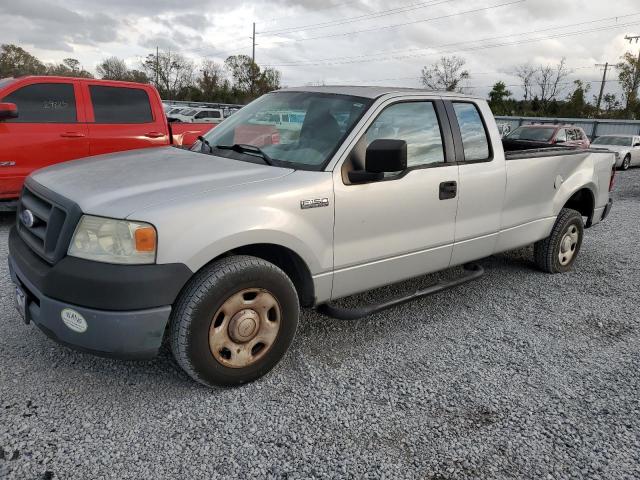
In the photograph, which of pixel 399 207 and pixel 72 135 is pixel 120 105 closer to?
pixel 72 135

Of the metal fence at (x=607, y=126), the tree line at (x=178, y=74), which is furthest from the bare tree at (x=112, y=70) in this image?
the metal fence at (x=607, y=126)

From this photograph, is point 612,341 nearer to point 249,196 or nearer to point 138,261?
point 249,196

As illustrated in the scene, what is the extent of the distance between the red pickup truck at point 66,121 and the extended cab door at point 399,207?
4.71 metres

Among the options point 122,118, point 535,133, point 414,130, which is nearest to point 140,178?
point 414,130

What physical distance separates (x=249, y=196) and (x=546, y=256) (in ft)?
12.0

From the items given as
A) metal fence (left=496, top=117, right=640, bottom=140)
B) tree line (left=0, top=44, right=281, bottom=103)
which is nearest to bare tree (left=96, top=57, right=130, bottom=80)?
tree line (left=0, top=44, right=281, bottom=103)

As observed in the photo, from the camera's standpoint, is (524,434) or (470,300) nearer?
(524,434)

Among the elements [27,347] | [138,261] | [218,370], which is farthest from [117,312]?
[27,347]

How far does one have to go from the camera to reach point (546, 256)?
5141mm

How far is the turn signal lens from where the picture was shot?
7.95 ft

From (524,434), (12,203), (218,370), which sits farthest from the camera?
(12,203)

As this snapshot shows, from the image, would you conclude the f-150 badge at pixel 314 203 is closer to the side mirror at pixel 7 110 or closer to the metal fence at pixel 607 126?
the side mirror at pixel 7 110

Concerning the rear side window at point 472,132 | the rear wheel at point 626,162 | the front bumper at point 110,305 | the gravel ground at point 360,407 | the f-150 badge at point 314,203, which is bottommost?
the gravel ground at point 360,407

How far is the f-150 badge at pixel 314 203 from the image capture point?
292cm
